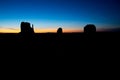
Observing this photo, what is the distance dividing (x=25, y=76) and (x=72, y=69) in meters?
3.41

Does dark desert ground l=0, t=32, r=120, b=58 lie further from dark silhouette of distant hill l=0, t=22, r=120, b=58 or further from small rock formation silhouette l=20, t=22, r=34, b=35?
small rock formation silhouette l=20, t=22, r=34, b=35

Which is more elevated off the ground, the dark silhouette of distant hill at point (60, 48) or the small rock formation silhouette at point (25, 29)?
the small rock formation silhouette at point (25, 29)

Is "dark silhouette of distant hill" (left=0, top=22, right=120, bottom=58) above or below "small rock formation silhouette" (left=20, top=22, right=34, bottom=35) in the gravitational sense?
below

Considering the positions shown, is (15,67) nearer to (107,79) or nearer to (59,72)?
(59,72)

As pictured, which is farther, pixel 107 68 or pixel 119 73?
pixel 107 68

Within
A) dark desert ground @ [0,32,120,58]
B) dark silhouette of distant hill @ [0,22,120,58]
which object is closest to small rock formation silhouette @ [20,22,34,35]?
dark silhouette of distant hill @ [0,22,120,58]

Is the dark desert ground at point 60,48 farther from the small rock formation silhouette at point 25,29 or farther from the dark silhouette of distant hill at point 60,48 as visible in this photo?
the small rock formation silhouette at point 25,29

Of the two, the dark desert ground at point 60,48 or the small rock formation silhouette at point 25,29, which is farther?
the small rock formation silhouette at point 25,29

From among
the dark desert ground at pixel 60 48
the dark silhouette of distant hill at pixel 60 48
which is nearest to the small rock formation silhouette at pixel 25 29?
the dark silhouette of distant hill at pixel 60 48

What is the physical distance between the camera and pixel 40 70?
955cm

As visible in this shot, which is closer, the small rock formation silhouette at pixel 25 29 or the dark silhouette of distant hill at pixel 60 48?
the dark silhouette of distant hill at pixel 60 48

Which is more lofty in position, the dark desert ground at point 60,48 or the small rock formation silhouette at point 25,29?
the small rock formation silhouette at point 25,29

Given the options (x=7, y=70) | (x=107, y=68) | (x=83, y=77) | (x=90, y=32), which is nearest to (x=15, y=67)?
(x=7, y=70)

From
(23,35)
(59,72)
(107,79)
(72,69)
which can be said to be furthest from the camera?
(23,35)
